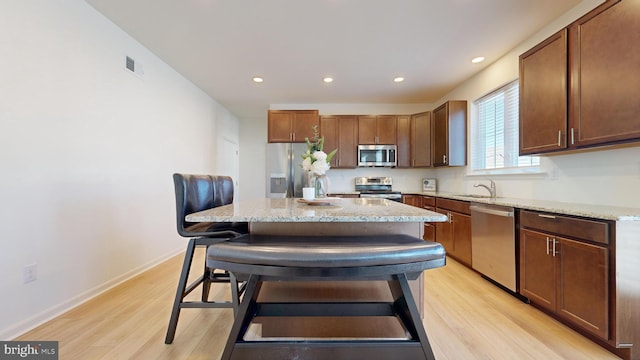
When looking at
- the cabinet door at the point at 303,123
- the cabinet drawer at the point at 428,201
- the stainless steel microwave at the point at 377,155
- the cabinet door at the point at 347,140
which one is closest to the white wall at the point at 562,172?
the cabinet drawer at the point at 428,201

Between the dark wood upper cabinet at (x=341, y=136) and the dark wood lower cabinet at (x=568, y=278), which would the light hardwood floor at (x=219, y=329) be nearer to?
the dark wood lower cabinet at (x=568, y=278)

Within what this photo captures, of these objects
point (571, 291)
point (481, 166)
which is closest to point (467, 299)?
point (571, 291)

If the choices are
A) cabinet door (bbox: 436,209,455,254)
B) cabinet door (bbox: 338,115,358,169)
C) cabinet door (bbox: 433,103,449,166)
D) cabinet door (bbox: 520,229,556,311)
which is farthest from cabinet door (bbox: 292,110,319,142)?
cabinet door (bbox: 520,229,556,311)

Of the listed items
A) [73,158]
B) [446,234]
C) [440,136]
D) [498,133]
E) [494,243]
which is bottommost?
[446,234]

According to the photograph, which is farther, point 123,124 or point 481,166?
point 481,166

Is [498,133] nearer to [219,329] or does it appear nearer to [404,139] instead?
[404,139]

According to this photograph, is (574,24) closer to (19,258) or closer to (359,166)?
(359,166)

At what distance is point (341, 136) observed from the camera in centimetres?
467

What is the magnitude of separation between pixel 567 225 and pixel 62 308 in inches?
146

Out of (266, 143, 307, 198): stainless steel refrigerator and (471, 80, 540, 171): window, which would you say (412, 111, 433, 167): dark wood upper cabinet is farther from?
(266, 143, 307, 198): stainless steel refrigerator

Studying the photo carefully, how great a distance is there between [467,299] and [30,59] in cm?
379

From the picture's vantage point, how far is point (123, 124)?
265cm

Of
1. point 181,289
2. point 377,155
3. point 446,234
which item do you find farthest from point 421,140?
point 181,289

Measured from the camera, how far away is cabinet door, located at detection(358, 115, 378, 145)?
4676 millimetres
